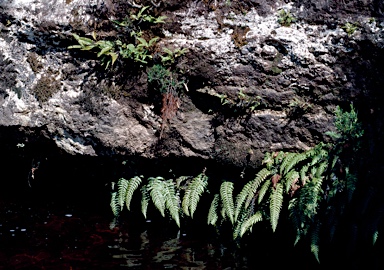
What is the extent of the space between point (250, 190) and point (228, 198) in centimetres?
32

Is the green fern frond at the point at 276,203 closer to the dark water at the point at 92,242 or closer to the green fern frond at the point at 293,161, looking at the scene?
the green fern frond at the point at 293,161

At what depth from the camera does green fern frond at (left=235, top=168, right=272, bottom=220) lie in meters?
5.43

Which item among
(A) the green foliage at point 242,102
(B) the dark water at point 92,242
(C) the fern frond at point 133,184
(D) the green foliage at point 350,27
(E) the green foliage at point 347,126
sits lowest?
(B) the dark water at point 92,242

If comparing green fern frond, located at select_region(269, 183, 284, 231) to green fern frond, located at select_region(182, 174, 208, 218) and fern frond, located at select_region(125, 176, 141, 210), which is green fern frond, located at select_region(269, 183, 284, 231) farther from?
fern frond, located at select_region(125, 176, 141, 210)

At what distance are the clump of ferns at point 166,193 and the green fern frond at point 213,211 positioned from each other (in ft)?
0.70

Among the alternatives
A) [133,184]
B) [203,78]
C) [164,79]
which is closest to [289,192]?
→ [203,78]

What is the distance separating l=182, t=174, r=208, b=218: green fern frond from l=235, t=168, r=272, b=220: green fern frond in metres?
0.57

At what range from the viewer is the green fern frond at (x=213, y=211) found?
5.72 m

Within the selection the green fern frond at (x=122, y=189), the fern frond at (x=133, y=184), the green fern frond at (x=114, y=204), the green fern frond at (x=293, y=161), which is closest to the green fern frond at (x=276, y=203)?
the green fern frond at (x=293, y=161)

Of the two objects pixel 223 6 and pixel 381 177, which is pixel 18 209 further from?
pixel 381 177

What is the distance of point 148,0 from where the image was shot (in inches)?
244

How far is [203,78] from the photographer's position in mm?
5949

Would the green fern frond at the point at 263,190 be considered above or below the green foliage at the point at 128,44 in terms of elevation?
below

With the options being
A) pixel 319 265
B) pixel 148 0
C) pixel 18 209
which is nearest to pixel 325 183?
pixel 319 265
